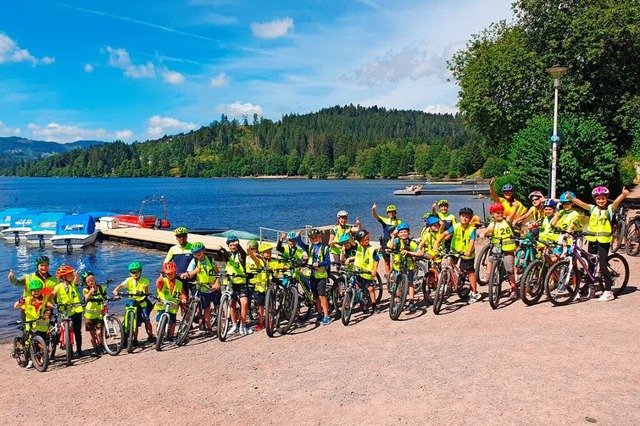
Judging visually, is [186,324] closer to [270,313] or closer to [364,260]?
[270,313]

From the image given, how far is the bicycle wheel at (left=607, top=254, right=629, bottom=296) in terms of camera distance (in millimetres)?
10609

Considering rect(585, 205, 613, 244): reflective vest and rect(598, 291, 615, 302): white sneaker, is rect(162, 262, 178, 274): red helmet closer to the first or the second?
rect(585, 205, 613, 244): reflective vest

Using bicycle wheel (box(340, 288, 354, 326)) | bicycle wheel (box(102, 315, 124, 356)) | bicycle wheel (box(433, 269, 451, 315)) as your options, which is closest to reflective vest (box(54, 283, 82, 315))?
bicycle wheel (box(102, 315, 124, 356))

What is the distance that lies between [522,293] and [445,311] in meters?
1.46

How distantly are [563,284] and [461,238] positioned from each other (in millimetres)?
2006

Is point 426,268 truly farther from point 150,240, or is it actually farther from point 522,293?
point 150,240

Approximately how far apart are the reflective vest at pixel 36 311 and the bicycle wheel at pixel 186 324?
224 cm

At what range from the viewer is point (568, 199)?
10.2 meters

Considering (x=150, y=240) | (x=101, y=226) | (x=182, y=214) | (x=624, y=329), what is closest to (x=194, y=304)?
(x=624, y=329)

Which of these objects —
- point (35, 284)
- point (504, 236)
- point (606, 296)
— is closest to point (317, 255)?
point (504, 236)

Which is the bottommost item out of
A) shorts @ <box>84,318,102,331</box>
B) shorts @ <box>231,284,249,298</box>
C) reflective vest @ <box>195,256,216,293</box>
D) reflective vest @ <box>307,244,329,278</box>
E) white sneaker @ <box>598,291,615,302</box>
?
shorts @ <box>84,318,102,331</box>

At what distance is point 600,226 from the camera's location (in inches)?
388

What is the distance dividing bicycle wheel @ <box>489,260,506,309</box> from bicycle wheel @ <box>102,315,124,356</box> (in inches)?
270

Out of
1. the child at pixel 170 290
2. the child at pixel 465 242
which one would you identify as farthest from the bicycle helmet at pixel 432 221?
the child at pixel 170 290
